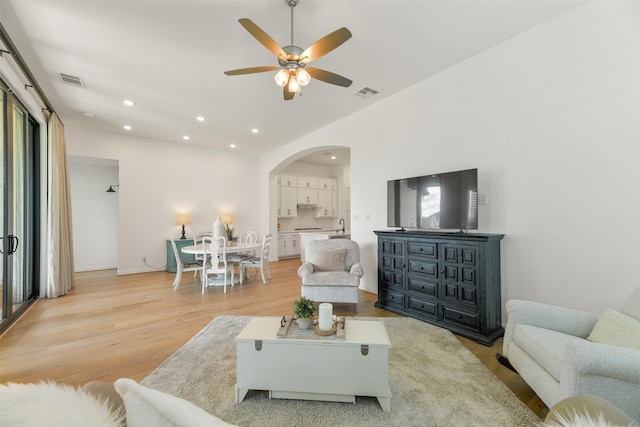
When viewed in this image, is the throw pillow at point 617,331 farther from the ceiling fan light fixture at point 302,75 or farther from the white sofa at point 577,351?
the ceiling fan light fixture at point 302,75

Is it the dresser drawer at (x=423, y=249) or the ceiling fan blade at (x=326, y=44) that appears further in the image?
the dresser drawer at (x=423, y=249)

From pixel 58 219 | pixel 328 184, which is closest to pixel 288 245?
pixel 328 184

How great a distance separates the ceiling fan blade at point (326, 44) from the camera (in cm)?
196

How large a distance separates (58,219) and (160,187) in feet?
7.44

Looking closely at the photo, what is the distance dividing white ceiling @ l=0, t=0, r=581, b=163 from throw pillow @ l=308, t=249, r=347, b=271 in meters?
→ 2.34

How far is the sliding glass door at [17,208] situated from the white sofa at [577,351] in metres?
5.02

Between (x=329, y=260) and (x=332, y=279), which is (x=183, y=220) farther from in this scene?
(x=332, y=279)

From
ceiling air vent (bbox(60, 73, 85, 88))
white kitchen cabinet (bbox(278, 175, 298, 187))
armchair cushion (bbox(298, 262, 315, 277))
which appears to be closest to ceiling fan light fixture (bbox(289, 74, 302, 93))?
armchair cushion (bbox(298, 262, 315, 277))

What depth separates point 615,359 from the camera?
1.22 metres

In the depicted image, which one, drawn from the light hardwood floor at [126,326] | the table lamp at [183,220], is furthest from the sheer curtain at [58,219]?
the table lamp at [183,220]

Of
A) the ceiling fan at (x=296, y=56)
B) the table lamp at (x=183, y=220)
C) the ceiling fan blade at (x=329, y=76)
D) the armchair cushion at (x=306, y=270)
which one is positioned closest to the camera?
the ceiling fan at (x=296, y=56)

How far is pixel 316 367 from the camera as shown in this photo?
172 centimetres

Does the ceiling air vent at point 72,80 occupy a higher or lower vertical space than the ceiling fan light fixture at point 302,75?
higher

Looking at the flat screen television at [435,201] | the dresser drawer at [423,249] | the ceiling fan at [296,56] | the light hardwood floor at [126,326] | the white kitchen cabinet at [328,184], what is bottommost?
the light hardwood floor at [126,326]
